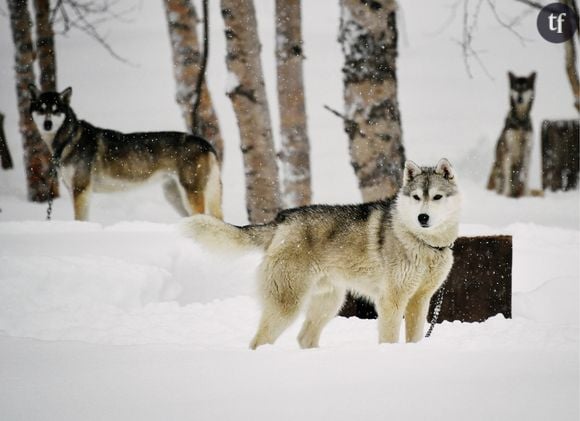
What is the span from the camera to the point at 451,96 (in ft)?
32.0

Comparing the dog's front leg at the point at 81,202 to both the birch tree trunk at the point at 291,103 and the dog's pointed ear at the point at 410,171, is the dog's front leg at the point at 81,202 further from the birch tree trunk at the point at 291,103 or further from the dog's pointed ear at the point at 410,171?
the dog's pointed ear at the point at 410,171

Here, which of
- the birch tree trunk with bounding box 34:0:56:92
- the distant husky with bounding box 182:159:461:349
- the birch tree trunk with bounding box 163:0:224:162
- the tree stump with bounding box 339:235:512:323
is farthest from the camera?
the birch tree trunk with bounding box 163:0:224:162

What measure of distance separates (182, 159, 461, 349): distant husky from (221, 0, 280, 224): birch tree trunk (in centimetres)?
255

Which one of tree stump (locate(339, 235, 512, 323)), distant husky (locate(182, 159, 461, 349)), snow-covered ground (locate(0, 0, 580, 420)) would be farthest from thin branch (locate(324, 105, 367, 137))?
distant husky (locate(182, 159, 461, 349))

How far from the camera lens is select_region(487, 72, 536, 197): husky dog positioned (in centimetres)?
786

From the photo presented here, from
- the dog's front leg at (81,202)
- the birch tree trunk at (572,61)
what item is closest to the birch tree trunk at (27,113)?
the dog's front leg at (81,202)

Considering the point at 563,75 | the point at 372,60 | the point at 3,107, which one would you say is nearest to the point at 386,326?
the point at 372,60

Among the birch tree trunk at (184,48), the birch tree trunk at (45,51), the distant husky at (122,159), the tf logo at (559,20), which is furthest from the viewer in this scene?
the birch tree trunk at (184,48)

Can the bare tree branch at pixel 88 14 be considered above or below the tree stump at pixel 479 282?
above

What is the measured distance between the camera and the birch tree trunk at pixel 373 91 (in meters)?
4.31

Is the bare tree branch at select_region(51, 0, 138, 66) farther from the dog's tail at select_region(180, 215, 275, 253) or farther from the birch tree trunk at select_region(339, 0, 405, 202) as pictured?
the dog's tail at select_region(180, 215, 275, 253)

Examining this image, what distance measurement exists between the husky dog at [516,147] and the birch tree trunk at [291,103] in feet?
8.52

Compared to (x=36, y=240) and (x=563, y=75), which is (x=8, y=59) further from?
(x=563, y=75)

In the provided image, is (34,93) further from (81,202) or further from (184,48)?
(184,48)
